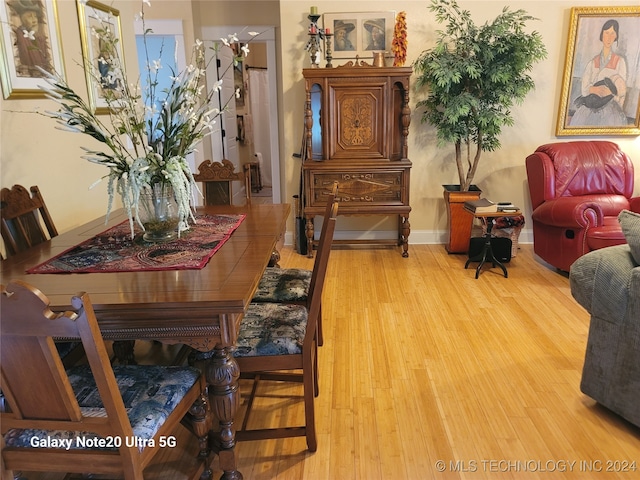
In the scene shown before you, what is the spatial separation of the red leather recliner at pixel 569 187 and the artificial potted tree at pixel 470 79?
477 millimetres

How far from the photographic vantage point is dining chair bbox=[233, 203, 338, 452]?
1722 mm

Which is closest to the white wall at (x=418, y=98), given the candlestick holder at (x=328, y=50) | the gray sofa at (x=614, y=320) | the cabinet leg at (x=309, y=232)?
the candlestick holder at (x=328, y=50)

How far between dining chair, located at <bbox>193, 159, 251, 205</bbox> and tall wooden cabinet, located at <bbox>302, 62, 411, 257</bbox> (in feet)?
4.04

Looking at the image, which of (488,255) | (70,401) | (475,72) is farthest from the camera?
(488,255)

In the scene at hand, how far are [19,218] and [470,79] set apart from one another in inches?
134

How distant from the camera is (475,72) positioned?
12.2 feet

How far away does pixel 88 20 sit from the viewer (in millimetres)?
2918

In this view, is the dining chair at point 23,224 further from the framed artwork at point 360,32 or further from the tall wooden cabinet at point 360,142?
the framed artwork at point 360,32

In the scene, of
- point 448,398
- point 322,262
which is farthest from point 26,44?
point 448,398

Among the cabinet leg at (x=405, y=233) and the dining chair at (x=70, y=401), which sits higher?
the dining chair at (x=70, y=401)

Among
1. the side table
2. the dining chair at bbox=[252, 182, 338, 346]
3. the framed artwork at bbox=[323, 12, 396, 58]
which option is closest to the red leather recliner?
the side table

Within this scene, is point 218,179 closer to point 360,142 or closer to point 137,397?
point 360,142

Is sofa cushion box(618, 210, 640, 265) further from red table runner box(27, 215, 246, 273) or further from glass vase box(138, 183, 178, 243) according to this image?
glass vase box(138, 183, 178, 243)

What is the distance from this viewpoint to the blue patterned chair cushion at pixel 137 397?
4.14 feet
